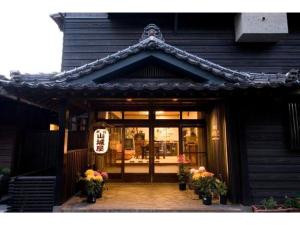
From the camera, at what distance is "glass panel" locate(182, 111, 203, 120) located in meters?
11.0

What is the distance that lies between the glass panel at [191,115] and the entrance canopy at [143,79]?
8.43ft

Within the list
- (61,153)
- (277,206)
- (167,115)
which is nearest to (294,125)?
(277,206)

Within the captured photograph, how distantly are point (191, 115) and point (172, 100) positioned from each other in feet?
10.5

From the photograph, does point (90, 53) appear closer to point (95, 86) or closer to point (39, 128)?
point (39, 128)

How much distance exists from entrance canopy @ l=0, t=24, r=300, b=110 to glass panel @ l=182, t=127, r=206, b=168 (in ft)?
9.93

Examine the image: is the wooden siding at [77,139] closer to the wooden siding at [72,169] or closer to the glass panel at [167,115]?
the wooden siding at [72,169]

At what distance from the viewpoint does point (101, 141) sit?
8445 millimetres

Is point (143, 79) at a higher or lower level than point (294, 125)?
higher

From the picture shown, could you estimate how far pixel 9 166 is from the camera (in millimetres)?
9141

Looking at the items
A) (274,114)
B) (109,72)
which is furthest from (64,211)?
(274,114)

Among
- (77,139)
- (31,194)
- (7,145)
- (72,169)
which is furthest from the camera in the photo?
(77,139)

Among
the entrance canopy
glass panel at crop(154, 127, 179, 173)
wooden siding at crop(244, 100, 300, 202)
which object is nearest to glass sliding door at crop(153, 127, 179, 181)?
glass panel at crop(154, 127, 179, 173)

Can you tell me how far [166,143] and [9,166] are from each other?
21.1ft

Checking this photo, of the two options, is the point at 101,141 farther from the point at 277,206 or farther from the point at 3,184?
the point at 277,206
